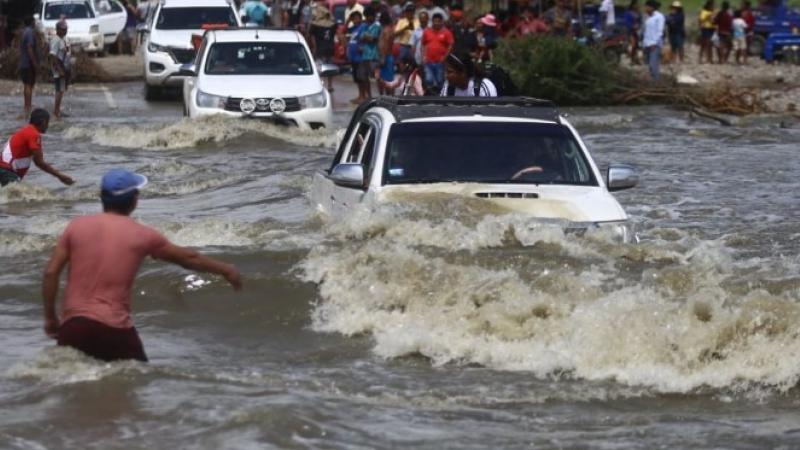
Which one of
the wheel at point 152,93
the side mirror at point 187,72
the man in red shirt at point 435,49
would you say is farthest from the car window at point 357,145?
the wheel at point 152,93

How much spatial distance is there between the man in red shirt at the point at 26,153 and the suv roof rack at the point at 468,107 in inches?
198

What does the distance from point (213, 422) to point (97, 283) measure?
81 cm

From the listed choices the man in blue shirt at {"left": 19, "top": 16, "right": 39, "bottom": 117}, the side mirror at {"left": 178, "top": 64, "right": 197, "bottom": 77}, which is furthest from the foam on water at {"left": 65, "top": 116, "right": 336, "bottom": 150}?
the man in blue shirt at {"left": 19, "top": 16, "right": 39, "bottom": 117}

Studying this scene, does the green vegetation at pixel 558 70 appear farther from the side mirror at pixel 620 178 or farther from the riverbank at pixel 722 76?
the side mirror at pixel 620 178

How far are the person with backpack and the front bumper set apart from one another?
8.19m

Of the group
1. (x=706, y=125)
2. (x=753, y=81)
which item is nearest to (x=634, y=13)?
(x=753, y=81)

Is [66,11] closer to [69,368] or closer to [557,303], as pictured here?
[557,303]

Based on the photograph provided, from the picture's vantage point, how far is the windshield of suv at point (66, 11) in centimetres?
4009

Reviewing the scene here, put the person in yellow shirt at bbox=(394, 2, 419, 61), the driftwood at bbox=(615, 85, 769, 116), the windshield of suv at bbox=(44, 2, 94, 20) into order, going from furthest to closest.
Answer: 1. the windshield of suv at bbox=(44, 2, 94, 20)
2. the person in yellow shirt at bbox=(394, 2, 419, 61)
3. the driftwood at bbox=(615, 85, 769, 116)

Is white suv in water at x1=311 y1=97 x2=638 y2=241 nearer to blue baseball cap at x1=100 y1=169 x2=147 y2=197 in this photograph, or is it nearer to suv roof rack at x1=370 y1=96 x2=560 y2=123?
suv roof rack at x1=370 y1=96 x2=560 y2=123

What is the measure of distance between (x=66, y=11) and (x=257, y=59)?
1815 cm

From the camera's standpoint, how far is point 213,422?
7633 mm

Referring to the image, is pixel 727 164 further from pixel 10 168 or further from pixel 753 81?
pixel 753 81

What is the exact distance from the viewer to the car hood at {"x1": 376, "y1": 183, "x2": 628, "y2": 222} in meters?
10.9
